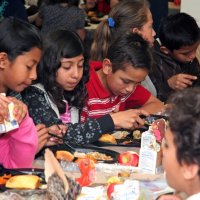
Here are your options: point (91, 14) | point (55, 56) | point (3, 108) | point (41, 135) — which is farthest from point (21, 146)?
point (91, 14)

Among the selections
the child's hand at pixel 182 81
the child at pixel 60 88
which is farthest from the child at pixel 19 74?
the child's hand at pixel 182 81

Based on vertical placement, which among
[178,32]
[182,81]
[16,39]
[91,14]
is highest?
[16,39]

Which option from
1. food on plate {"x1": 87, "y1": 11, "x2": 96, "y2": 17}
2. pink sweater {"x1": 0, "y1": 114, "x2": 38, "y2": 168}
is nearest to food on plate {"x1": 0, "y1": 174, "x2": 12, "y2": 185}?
pink sweater {"x1": 0, "y1": 114, "x2": 38, "y2": 168}

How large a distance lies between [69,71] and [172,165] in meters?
1.01

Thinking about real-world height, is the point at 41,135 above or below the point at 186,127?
below

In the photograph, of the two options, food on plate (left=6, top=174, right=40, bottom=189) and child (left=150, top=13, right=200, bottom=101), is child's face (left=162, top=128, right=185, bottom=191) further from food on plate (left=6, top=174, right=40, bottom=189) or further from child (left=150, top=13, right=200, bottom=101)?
child (left=150, top=13, right=200, bottom=101)

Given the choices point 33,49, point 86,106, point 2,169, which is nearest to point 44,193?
point 2,169

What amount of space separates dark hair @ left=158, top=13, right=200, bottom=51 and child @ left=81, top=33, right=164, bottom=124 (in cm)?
45

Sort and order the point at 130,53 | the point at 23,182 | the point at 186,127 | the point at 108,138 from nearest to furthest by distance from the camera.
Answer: the point at 186,127 < the point at 23,182 < the point at 108,138 < the point at 130,53

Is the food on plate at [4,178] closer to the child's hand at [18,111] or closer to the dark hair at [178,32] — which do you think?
the child's hand at [18,111]

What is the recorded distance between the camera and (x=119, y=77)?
228 cm

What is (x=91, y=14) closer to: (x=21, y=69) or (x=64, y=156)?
(x=21, y=69)

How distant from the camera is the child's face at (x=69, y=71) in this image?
2.09 m

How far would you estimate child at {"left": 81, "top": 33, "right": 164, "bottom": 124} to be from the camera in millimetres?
2250
